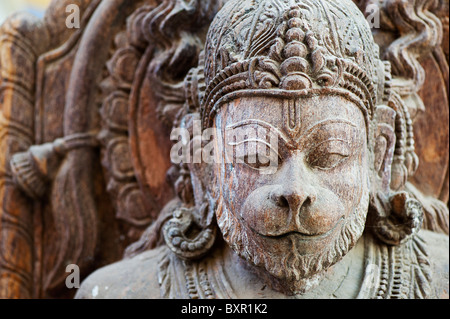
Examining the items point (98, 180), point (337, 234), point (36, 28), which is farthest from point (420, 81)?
point (36, 28)

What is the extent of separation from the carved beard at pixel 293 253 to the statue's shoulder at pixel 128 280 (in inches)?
18.0

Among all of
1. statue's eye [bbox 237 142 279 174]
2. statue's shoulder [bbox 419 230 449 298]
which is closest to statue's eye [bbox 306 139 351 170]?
statue's eye [bbox 237 142 279 174]

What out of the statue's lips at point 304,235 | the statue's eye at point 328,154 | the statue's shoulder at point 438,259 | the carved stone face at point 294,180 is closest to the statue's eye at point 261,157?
the carved stone face at point 294,180

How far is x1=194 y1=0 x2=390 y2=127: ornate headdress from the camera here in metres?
2.32

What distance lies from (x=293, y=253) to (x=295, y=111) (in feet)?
1.42

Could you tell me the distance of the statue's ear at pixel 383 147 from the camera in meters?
2.63

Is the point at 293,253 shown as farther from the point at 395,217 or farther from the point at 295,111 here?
the point at 395,217

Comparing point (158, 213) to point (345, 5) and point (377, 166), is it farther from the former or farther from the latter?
point (345, 5)

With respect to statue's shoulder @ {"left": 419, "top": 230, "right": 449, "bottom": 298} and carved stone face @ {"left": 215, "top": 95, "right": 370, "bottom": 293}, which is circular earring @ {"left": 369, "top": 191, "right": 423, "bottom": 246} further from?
carved stone face @ {"left": 215, "top": 95, "right": 370, "bottom": 293}

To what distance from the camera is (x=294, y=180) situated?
226 centimetres

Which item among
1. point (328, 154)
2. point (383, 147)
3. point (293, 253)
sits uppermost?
point (383, 147)

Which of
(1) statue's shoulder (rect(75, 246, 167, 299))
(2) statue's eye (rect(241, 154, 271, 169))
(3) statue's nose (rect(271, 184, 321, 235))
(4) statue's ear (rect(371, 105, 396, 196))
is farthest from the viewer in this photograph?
(1) statue's shoulder (rect(75, 246, 167, 299))

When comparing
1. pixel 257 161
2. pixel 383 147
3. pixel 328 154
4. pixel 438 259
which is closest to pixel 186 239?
pixel 257 161

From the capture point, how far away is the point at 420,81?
2922 mm
